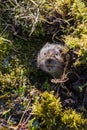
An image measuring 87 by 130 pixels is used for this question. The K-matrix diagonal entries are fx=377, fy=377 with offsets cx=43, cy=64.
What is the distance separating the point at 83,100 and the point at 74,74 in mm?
237

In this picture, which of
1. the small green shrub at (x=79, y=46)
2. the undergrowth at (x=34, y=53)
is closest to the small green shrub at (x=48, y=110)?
the undergrowth at (x=34, y=53)

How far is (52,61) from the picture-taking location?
3205 mm

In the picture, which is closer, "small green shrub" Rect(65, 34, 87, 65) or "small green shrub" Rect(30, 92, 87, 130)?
"small green shrub" Rect(30, 92, 87, 130)

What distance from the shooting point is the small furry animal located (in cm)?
319

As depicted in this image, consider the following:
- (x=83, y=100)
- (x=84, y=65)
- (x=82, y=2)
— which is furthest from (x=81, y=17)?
(x=83, y=100)

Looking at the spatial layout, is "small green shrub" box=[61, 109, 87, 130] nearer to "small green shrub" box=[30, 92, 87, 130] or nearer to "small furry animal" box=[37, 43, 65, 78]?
"small green shrub" box=[30, 92, 87, 130]

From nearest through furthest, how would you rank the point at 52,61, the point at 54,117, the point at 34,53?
the point at 54,117 → the point at 52,61 → the point at 34,53

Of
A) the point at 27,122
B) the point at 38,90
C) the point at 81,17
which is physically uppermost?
the point at 81,17

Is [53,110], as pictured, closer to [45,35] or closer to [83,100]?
[83,100]

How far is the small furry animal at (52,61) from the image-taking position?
319 centimetres

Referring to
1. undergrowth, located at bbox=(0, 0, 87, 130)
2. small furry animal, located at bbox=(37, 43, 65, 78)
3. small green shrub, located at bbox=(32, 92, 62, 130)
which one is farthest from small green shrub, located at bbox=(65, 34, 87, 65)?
small green shrub, located at bbox=(32, 92, 62, 130)

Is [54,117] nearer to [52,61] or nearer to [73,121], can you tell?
[73,121]

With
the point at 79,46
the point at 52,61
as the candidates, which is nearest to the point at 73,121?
the point at 52,61

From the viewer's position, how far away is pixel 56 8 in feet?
11.2
